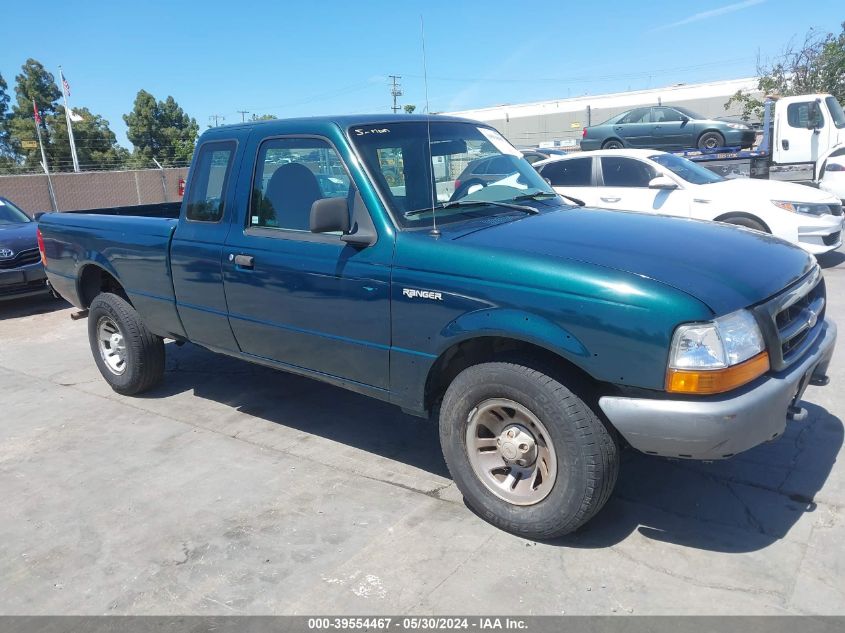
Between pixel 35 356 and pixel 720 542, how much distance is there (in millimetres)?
6664

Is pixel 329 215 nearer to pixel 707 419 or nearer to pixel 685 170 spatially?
pixel 707 419

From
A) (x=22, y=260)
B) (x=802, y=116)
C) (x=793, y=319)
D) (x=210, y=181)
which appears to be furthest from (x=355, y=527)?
(x=802, y=116)

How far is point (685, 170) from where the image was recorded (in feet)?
31.0

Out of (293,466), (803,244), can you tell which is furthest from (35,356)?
(803,244)

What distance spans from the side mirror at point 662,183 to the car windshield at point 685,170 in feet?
1.15

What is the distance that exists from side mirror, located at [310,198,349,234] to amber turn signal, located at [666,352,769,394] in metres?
1.77

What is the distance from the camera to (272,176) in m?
4.29

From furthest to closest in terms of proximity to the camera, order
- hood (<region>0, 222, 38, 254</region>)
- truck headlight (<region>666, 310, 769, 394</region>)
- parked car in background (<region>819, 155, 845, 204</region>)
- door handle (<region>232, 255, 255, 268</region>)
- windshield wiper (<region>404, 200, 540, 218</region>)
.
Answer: parked car in background (<region>819, 155, 845, 204</region>), hood (<region>0, 222, 38, 254</region>), door handle (<region>232, 255, 255, 268</region>), windshield wiper (<region>404, 200, 540, 218</region>), truck headlight (<region>666, 310, 769, 394</region>)

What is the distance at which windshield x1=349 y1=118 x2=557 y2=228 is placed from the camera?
379 centimetres

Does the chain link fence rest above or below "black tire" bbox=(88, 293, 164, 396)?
above

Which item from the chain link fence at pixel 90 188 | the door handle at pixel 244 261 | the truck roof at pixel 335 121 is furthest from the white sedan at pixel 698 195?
the chain link fence at pixel 90 188

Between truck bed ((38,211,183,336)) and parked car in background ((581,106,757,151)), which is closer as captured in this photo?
truck bed ((38,211,183,336))

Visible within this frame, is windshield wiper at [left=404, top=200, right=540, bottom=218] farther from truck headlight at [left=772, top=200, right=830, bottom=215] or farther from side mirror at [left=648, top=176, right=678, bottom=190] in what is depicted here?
truck headlight at [left=772, top=200, right=830, bottom=215]

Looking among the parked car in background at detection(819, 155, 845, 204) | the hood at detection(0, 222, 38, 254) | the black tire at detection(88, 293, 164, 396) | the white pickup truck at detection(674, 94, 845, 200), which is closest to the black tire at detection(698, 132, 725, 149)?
the white pickup truck at detection(674, 94, 845, 200)
